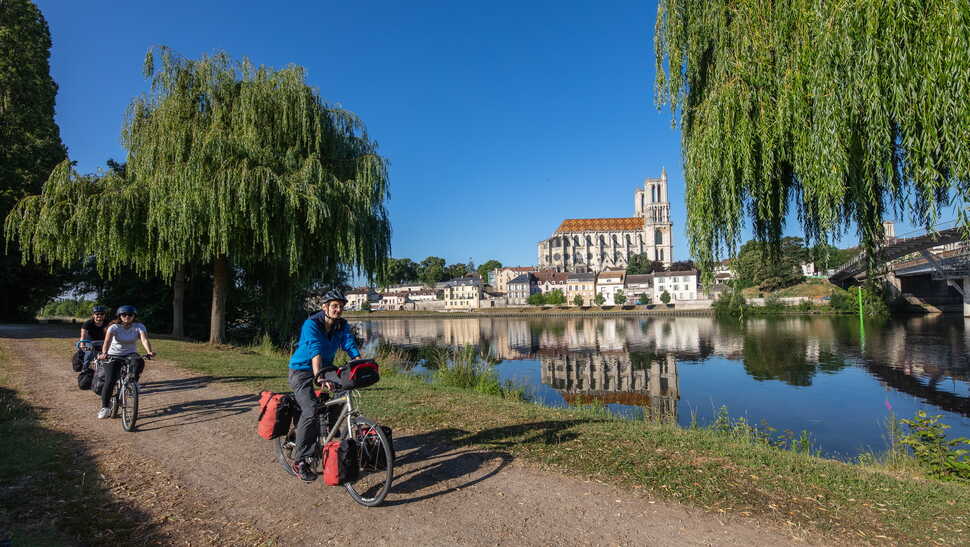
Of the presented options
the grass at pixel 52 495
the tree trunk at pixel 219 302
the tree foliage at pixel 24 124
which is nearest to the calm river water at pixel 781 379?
the grass at pixel 52 495

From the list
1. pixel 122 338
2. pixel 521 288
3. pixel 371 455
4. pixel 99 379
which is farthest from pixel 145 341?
pixel 521 288

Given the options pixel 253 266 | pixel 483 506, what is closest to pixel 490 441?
pixel 483 506

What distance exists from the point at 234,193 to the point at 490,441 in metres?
10.8

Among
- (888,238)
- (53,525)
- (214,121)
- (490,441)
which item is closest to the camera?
(53,525)

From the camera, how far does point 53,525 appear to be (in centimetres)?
387

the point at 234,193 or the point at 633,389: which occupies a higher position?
the point at 234,193

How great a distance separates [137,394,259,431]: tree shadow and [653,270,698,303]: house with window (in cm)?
11538

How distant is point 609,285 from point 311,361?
405 feet

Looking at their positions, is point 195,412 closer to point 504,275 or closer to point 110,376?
point 110,376

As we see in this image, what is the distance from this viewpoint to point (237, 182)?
1323cm

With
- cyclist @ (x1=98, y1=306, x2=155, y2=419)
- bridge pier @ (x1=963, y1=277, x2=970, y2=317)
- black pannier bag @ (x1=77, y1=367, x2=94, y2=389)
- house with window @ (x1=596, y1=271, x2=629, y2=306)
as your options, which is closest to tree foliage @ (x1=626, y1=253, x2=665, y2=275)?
house with window @ (x1=596, y1=271, x2=629, y2=306)

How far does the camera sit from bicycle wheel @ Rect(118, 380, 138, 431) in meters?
6.55

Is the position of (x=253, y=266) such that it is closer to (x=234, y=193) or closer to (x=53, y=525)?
(x=234, y=193)

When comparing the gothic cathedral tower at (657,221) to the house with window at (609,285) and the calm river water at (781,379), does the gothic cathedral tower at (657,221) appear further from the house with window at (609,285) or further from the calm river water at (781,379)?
the calm river water at (781,379)
